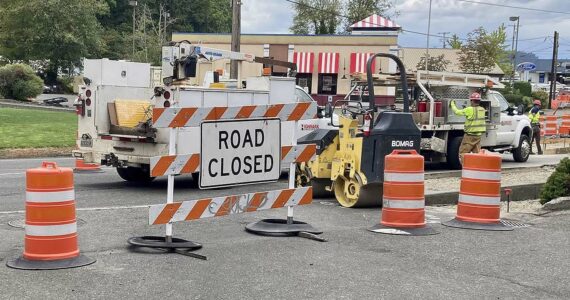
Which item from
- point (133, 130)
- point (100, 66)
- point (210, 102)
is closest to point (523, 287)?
point (210, 102)

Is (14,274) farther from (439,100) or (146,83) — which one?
(439,100)

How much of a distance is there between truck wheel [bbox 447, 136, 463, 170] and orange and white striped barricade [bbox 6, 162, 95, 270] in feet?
36.2

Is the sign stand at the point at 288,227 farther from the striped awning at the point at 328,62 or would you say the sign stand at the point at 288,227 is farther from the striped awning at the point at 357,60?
the striped awning at the point at 328,62

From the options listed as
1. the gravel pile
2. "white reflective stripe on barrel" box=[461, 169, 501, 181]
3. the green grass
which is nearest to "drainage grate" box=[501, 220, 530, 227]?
"white reflective stripe on barrel" box=[461, 169, 501, 181]

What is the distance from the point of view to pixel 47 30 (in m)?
46.9

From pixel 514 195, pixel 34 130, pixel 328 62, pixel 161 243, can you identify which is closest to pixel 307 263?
pixel 161 243

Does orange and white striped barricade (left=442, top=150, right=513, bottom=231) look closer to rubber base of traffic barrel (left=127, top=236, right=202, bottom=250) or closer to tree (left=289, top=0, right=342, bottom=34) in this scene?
rubber base of traffic barrel (left=127, top=236, right=202, bottom=250)

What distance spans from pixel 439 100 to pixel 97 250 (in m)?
10.4

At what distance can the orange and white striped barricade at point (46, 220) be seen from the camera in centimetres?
640

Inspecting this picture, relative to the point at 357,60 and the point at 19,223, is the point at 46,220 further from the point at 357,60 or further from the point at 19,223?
the point at 357,60

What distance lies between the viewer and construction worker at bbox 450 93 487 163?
14703 millimetres

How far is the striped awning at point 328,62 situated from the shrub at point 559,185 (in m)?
34.4

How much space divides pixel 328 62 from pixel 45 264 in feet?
129

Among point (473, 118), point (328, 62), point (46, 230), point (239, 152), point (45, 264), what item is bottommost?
point (45, 264)
